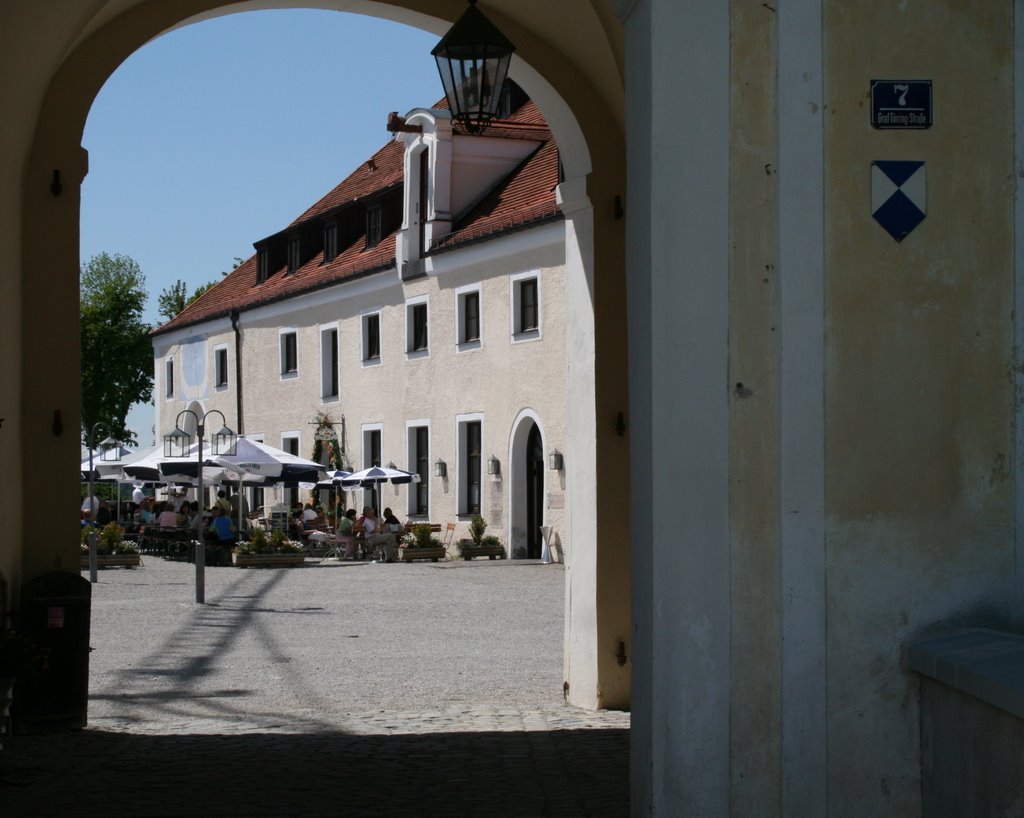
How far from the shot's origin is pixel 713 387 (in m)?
5.10

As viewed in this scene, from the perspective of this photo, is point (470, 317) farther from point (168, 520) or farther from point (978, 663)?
point (978, 663)

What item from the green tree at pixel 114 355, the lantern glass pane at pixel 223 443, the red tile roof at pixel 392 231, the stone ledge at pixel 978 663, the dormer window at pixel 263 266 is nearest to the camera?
the stone ledge at pixel 978 663

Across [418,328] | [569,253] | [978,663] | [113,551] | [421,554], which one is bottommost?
[421,554]

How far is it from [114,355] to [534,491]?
42.6 m

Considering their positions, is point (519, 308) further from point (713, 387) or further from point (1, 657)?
point (713, 387)

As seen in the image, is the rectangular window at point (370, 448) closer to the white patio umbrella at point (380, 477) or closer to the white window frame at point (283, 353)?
the white patio umbrella at point (380, 477)

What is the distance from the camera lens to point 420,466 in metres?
35.6

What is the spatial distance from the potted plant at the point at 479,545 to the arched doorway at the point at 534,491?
65 centimetres

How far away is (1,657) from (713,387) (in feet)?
15.0

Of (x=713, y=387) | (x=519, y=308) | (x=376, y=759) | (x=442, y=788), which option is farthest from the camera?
(x=519, y=308)

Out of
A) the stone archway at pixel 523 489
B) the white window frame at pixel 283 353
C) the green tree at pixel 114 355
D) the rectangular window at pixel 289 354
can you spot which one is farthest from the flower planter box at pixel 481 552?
the green tree at pixel 114 355

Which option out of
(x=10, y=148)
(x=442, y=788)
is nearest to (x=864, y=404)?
(x=442, y=788)

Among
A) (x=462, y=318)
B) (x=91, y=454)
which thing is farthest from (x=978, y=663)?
(x=462, y=318)

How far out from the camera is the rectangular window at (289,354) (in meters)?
41.1
